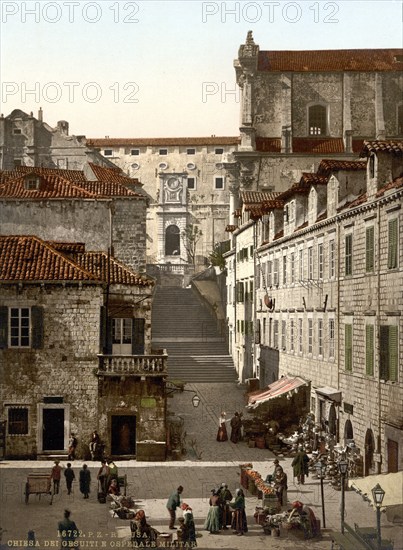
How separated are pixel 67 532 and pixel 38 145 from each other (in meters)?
41.2

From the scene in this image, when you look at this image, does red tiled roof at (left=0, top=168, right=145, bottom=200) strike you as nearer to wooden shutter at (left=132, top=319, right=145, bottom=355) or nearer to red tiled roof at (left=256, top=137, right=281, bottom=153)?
wooden shutter at (left=132, top=319, right=145, bottom=355)

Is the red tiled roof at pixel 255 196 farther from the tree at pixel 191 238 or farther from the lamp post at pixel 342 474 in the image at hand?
the lamp post at pixel 342 474

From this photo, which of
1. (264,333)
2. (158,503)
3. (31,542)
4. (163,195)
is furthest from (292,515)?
(163,195)

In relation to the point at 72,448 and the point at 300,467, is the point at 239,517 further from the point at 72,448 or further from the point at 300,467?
the point at 72,448

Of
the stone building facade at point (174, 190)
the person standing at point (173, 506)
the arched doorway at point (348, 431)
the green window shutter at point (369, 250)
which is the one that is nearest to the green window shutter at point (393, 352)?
the green window shutter at point (369, 250)

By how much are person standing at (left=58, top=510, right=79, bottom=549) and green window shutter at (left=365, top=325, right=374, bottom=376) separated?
9.93 meters

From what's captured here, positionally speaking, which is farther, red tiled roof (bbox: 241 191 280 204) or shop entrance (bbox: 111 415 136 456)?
red tiled roof (bbox: 241 191 280 204)

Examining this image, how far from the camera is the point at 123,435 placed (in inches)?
1235

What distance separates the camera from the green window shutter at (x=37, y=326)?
104 ft

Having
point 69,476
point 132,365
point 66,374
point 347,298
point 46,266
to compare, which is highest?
point 46,266

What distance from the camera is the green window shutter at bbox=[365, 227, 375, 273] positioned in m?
26.9

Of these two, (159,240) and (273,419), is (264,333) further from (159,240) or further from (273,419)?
(159,240)

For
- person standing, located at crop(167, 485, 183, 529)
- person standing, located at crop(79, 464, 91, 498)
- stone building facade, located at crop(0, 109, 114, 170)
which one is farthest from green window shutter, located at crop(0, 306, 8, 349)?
stone building facade, located at crop(0, 109, 114, 170)

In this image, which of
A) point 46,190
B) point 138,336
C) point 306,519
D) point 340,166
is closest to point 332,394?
point 138,336
